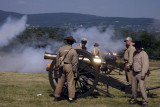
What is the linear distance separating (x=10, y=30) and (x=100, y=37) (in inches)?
294

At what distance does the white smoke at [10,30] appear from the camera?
20.9 m

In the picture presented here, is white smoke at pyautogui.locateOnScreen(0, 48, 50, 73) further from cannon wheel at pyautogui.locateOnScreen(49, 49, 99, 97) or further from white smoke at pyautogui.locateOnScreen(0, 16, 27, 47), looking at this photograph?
cannon wheel at pyautogui.locateOnScreen(49, 49, 99, 97)

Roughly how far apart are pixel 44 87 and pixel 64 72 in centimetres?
266

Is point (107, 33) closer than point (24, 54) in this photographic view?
No

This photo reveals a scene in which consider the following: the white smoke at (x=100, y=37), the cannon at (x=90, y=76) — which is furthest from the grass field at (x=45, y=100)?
the white smoke at (x=100, y=37)

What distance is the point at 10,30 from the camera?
21.9 meters

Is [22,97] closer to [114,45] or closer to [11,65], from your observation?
[11,65]

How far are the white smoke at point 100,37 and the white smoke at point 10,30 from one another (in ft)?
18.5

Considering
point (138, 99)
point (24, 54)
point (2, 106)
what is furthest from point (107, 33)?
point (2, 106)

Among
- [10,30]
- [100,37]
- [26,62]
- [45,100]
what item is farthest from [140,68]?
[10,30]

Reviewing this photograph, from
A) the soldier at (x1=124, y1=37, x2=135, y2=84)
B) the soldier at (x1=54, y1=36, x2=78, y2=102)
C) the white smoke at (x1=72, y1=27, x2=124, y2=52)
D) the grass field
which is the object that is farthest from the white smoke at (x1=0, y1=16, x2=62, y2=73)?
the soldier at (x1=54, y1=36, x2=78, y2=102)

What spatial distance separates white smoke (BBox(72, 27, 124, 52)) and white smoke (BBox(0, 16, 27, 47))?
564 centimetres

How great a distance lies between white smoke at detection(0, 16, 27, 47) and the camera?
20875 mm

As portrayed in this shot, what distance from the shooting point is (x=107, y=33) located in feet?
67.7
